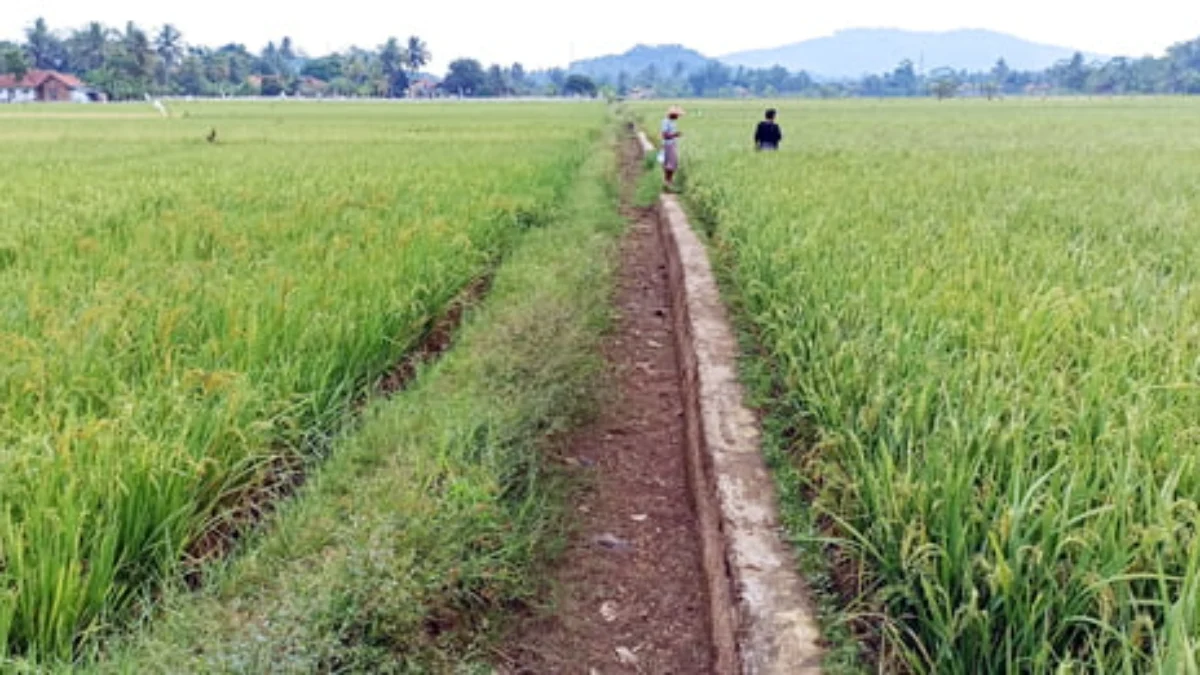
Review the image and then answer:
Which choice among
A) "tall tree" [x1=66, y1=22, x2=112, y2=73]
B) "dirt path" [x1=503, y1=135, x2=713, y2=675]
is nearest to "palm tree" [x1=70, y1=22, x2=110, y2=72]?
"tall tree" [x1=66, y1=22, x2=112, y2=73]

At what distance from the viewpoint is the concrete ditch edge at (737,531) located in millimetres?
2045

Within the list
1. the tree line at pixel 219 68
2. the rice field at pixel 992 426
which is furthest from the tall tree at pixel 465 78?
the rice field at pixel 992 426

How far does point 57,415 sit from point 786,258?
10.9ft

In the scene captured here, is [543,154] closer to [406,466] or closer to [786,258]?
[786,258]

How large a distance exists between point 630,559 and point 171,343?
1990 mm

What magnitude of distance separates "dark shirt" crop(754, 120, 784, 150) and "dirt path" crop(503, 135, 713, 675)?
27.8 ft

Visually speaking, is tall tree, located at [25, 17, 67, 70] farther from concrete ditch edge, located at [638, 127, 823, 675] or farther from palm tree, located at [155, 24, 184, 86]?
concrete ditch edge, located at [638, 127, 823, 675]

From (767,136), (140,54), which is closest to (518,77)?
(140,54)

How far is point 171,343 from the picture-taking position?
3.40 meters

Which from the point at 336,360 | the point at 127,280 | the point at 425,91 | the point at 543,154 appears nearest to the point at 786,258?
the point at 336,360

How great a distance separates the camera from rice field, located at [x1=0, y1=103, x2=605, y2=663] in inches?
81.7

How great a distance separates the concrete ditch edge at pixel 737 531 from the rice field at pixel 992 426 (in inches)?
4.3

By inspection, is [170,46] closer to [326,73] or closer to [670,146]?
[326,73]

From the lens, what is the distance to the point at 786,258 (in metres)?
4.53
